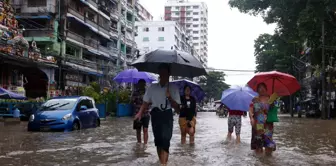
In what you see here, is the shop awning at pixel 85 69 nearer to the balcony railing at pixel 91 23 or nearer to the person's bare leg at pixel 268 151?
the balcony railing at pixel 91 23

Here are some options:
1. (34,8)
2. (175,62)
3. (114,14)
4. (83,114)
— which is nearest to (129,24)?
(114,14)

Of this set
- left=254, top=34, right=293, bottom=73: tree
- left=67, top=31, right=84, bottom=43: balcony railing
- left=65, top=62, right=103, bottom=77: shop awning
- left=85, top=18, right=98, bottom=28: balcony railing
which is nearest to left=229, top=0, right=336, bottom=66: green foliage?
left=65, top=62, right=103, bottom=77: shop awning

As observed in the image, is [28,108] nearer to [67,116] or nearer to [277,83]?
[67,116]

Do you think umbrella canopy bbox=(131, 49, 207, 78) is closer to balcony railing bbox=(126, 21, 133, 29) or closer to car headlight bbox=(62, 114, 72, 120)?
car headlight bbox=(62, 114, 72, 120)

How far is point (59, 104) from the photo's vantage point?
14703 millimetres

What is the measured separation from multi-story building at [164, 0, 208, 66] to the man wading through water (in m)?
126

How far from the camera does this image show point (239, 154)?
888 cm

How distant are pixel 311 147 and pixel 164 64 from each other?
6.04 m

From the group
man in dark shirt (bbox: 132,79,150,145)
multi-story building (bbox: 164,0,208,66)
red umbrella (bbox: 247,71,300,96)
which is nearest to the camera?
red umbrella (bbox: 247,71,300,96)

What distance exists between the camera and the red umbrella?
8.61m

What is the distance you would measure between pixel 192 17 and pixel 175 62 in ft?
437

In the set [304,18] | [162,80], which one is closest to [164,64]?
[162,80]

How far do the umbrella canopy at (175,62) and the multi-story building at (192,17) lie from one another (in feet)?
410

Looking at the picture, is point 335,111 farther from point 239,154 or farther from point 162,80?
point 162,80
